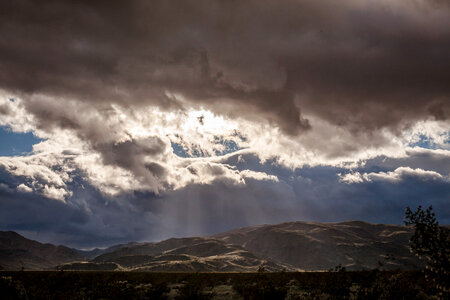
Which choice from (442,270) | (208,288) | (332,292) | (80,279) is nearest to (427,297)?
(332,292)

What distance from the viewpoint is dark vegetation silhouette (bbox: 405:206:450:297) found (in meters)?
17.8

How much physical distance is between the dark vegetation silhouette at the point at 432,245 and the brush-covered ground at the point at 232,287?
9.42 m

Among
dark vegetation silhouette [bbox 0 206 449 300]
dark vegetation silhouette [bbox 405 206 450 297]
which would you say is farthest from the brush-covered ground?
dark vegetation silhouette [bbox 405 206 450 297]

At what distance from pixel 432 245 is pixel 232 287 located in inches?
1196

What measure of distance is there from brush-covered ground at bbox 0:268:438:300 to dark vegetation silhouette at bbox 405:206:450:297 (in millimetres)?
9422

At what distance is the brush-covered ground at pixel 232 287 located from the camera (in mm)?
32062

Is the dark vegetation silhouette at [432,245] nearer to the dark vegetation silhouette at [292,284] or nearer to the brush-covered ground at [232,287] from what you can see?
the dark vegetation silhouette at [292,284]

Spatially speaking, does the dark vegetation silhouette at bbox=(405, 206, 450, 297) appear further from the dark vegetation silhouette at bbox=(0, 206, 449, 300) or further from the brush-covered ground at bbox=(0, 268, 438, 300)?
the brush-covered ground at bbox=(0, 268, 438, 300)

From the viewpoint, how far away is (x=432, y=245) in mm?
18156

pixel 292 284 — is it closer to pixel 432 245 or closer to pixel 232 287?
pixel 232 287

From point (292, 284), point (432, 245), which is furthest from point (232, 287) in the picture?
point (432, 245)

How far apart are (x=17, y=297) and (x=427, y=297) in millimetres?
37770

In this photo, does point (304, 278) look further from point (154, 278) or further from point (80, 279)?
point (80, 279)

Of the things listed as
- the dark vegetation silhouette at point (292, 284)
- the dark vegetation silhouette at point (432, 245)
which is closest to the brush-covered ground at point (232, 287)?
the dark vegetation silhouette at point (292, 284)
